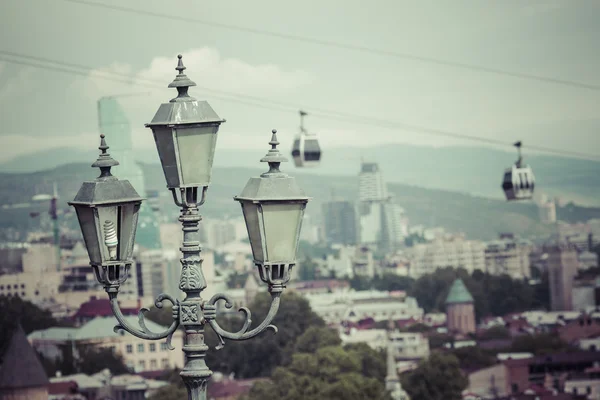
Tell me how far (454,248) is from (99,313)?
68.9 metres

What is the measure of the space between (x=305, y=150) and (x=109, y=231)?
70.7ft

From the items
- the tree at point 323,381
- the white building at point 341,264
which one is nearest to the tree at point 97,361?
the tree at point 323,381

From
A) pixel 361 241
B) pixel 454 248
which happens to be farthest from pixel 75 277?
pixel 361 241

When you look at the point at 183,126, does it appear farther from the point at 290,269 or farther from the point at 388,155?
the point at 388,155

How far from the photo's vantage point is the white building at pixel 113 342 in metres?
54.3

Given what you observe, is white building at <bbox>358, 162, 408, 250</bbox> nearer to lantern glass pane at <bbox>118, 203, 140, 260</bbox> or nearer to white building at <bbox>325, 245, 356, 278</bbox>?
white building at <bbox>325, 245, 356, 278</bbox>

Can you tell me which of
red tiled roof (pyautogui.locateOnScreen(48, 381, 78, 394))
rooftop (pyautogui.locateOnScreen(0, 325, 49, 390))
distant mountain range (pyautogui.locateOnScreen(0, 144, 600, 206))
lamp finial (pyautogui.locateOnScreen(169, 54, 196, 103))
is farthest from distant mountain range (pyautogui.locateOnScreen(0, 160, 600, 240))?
lamp finial (pyautogui.locateOnScreen(169, 54, 196, 103))

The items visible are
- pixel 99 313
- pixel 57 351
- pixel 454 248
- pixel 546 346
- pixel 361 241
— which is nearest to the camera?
pixel 57 351

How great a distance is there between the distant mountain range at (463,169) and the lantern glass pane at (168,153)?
338 feet

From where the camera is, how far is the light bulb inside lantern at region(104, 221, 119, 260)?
4828mm

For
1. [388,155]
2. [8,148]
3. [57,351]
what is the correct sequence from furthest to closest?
[388,155] < [57,351] < [8,148]

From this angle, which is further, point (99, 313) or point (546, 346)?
point (546, 346)

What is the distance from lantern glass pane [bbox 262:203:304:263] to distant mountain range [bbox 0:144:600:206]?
10305 cm

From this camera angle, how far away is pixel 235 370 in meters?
62.5
